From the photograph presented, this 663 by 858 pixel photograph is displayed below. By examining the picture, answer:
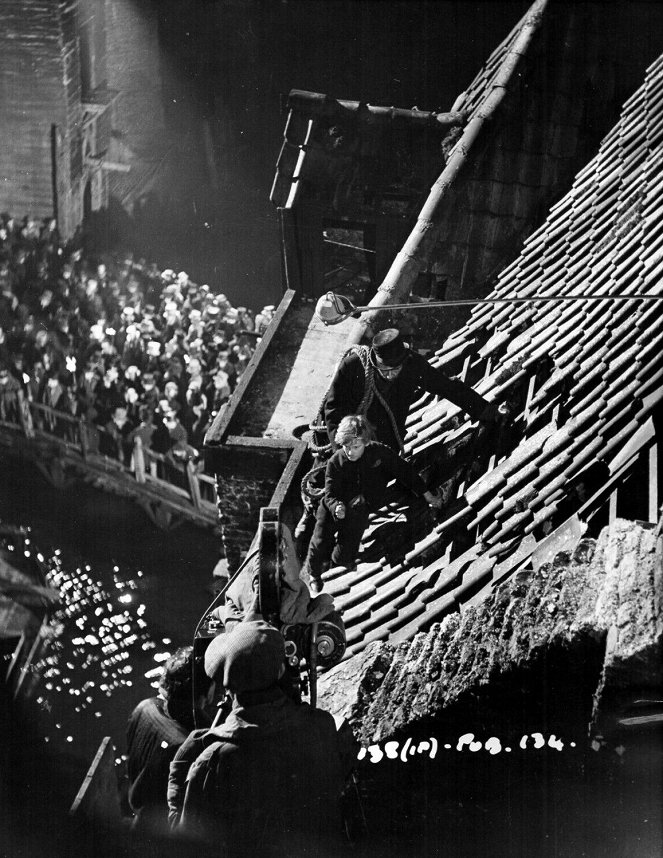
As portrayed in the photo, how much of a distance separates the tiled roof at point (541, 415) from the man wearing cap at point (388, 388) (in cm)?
18

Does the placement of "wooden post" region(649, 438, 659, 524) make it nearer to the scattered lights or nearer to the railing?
the scattered lights

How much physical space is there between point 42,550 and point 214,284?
3.02 metres

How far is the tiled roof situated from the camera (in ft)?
16.4

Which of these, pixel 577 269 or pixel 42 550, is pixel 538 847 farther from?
pixel 42 550

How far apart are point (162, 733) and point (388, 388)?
2167 mm

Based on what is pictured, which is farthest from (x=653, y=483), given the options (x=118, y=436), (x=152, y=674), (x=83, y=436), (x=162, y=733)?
(x=83, y=436)

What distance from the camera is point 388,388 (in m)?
5.94

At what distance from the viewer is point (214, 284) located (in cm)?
995

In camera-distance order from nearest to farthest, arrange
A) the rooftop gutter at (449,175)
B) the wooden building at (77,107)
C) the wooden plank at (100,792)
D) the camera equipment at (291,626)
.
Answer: the camera equipment at (291,626) → the wooden plank at (100,792) → the wooden building at (77,107) → the rooftop gutter at (449,175)

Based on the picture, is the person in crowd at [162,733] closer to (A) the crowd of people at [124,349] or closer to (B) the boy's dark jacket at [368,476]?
(B) the boy's dark jacket at [368,476]

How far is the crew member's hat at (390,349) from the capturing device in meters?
5.87

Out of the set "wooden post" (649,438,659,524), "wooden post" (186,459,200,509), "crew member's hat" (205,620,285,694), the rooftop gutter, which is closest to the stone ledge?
"wooden post" (649,438,659,524)

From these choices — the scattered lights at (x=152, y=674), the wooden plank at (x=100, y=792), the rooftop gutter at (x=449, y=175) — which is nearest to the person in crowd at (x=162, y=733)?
the wooden plank at (x=100, y=792)

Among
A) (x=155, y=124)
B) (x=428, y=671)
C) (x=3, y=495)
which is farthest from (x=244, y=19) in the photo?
(x=428, y=671)
